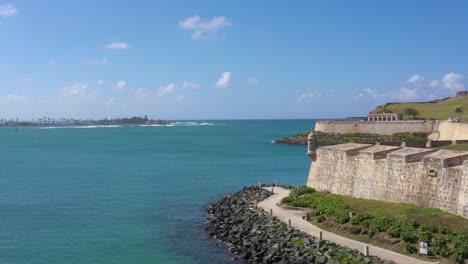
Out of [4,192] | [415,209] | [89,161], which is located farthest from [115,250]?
[89,161]

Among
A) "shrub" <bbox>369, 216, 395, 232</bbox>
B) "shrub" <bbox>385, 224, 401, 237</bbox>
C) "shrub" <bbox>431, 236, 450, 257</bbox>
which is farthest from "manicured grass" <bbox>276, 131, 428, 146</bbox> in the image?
"shrub" <bbox>431, 236, 450, 257</bbox>

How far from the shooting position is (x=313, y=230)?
3028 cm

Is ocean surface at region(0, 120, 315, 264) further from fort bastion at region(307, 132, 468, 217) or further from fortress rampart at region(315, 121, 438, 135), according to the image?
fortress rampart at region(315, 121, 438, 135)

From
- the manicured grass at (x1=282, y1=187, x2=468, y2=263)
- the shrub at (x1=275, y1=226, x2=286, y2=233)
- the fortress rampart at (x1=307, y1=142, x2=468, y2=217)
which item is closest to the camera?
the manicured grass at (x1=282, y1=187, x2=468, y2=263)

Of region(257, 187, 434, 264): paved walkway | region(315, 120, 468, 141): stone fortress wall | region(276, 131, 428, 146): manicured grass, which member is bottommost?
region(257, 187, 434, 264): paved walkway

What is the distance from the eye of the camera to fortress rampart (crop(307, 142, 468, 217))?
1078 inches

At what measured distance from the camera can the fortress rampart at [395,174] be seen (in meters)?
27.4

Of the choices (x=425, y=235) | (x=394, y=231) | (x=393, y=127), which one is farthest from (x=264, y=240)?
(x=393, y=127)

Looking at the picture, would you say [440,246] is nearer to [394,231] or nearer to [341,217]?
[394,231]

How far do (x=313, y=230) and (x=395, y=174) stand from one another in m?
6.57

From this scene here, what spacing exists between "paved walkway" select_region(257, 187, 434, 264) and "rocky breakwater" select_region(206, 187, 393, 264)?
753 millimetres

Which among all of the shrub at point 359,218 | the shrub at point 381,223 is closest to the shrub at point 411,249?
the shrub at point 381,223

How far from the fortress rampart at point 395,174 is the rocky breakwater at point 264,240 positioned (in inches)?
255

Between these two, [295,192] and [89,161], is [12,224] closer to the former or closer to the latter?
[295,192]
